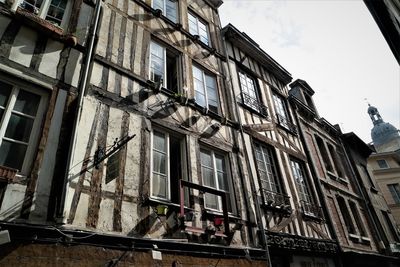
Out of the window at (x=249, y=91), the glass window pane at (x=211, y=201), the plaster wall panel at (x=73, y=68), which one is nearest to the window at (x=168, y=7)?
the window at (x=249, y=91)

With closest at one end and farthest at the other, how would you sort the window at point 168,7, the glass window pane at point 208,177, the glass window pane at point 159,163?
the glass window pane at point 159,163 < the glass window pane at point 208,177 < the window at point 168,7

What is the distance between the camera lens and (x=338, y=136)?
14414mm

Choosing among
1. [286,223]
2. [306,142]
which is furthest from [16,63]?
[306,142]

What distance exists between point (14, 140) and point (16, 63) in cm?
126

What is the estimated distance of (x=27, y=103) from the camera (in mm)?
3996

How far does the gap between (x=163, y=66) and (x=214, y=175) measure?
3044 mm

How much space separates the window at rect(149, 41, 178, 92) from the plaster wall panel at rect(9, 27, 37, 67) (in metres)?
2.48

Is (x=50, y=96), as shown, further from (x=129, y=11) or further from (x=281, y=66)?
(x=281, y=66)

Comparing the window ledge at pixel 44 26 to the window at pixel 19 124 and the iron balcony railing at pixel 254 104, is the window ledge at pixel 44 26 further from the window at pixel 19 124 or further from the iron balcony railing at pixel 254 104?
the iron balcony railing at pixel 254 104

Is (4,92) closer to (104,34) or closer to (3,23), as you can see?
(3,23)

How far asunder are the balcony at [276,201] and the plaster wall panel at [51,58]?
5736 millimetres

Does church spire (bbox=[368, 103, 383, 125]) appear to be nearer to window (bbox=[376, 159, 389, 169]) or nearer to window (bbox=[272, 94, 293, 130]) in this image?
window (bbox=[376, 159, 389, 169])

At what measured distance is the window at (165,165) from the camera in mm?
4982

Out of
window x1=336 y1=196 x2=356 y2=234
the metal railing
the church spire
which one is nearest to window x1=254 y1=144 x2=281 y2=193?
the metal railing
